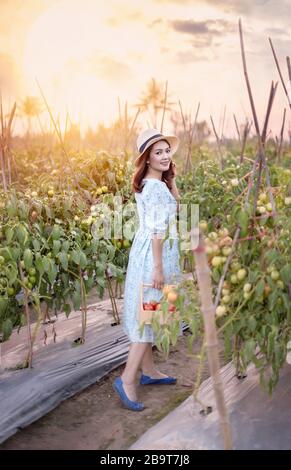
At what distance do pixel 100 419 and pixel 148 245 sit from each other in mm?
776

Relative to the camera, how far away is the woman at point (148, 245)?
257 centimetres

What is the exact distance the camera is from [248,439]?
2.10 m

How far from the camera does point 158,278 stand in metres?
2.56

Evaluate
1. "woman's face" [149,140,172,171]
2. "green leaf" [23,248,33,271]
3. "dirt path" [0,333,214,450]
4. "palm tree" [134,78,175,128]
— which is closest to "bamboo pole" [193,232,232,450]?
"dirt path" [0,333,214,450]

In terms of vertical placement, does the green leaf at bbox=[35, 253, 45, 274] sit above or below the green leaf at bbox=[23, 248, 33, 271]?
below

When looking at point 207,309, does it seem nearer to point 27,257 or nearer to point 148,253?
point 148,253

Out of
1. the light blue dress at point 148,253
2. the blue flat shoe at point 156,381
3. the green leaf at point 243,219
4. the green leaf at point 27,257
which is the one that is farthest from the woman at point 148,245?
the green leaf at point 243,219

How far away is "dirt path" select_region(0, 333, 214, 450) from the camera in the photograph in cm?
241

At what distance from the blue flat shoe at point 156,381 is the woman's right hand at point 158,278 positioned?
0.61m

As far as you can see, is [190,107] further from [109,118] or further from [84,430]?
[84,430]

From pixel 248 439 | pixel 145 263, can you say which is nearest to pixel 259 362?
pixel 248 439

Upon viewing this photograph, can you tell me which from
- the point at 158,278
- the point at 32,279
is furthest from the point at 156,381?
the point at 32,279

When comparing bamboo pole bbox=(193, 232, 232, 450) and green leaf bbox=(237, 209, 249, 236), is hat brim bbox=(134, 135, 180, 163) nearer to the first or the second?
green leaf bbox=(237, 209, 249, 236)
